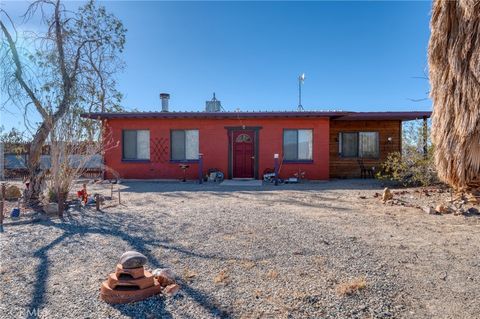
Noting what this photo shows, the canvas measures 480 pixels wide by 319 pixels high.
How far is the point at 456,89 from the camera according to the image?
601 cm

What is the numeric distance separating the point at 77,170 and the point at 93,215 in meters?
1.44

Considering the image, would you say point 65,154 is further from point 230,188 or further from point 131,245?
point 230,188

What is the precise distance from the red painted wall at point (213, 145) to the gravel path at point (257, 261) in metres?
6.10

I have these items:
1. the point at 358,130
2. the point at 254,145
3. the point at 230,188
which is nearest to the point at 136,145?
the point at 254,145

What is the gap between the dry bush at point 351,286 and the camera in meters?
2.63

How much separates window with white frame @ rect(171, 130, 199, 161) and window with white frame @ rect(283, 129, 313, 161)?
3.67m

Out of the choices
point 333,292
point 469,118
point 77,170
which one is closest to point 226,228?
point 333,292

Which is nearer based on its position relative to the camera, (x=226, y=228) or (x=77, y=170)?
(x=226, y=228)

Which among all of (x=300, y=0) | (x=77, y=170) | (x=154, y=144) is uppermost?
(x=300, y=0)

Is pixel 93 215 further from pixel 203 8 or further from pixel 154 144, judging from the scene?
pixel 203 8

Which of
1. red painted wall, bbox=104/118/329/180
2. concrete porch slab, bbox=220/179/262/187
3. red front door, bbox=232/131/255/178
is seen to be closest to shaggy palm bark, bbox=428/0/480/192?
red painted wall, bbox=104/118/329/180

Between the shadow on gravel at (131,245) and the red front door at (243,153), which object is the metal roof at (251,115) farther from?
the shadow on gravel at (131,245)

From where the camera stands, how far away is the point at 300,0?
10.3m

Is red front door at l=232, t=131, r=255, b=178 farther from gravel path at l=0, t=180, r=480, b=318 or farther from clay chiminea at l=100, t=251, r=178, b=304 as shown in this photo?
clay chiminea at l=100, t=251, r=178, b=304
